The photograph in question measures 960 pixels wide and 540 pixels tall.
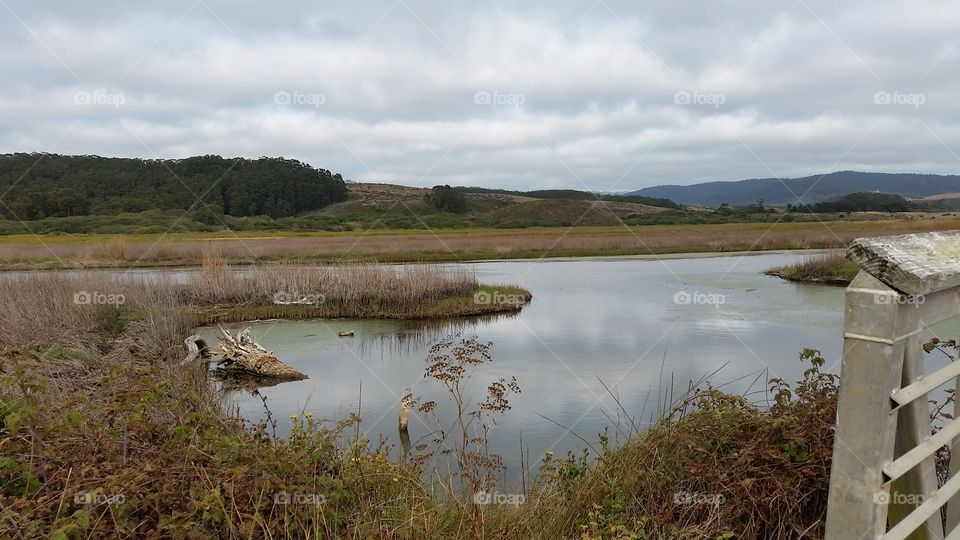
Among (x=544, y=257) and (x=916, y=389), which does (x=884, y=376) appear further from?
(x=544, y=257)

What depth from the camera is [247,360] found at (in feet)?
33.4

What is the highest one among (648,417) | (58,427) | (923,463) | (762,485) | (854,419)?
(854,419)

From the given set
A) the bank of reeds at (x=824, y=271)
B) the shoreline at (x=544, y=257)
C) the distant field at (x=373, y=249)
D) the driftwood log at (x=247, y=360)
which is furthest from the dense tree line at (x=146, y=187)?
the driftwood log at (x=247, y=360)

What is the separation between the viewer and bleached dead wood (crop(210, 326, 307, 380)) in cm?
1017

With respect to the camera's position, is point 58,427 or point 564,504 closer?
point 58,427

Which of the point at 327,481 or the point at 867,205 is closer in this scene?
the point at 327,481

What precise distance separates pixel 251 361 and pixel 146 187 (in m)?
68.5

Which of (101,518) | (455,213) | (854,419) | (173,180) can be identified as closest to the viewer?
(854,419)

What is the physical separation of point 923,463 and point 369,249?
118ft

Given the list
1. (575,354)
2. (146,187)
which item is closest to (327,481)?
(575,354)

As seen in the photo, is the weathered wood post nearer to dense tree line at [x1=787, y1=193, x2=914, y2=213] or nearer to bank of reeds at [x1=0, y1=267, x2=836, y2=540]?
bank of reeds at [x1=0, y1=267, x2=836, y2=540]

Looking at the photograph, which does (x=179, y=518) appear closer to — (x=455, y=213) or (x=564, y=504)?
(x=564, y=504)

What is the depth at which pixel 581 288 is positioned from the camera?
872 inches

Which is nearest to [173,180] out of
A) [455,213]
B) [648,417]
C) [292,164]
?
[292,164]
